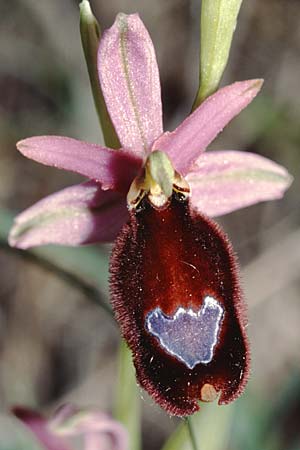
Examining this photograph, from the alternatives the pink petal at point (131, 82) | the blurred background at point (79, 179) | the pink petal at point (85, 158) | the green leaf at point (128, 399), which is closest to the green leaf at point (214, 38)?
the pink petal at point (131, 82)

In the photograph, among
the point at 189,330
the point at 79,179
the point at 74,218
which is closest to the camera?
the point at 189,330

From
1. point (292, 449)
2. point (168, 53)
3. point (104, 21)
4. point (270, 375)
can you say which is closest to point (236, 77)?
point (168, 53)

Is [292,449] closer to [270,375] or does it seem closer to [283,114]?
[270,375]

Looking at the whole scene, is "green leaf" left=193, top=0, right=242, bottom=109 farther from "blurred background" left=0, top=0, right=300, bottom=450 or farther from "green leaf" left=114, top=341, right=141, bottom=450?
"blurred background" left=0, top=0, right=300, bottom=450

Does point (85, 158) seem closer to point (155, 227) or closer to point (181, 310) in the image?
point (155, 227)

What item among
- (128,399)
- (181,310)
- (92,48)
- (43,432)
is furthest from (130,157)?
(43,432)

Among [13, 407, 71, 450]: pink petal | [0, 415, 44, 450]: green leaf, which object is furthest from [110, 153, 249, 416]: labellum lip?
[0, 415, 44, 450]: green leaf
